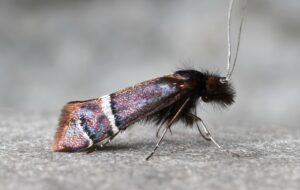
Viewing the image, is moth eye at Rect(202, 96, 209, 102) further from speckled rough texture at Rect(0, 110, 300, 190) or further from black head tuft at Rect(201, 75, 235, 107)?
speckled rough texture at Rect(0, 110, 300, 190)

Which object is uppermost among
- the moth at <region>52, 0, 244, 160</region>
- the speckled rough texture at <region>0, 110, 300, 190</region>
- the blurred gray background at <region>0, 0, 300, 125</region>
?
the blurred gray background at <region>0, 0, 300, 125</region>

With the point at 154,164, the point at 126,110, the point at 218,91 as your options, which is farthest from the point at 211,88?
the point at 154,164

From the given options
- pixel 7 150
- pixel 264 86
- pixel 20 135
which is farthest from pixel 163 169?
pixel 264 86

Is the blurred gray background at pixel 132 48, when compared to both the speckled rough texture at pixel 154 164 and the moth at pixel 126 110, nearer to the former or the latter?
the speckled rough texture at pixel 154 164

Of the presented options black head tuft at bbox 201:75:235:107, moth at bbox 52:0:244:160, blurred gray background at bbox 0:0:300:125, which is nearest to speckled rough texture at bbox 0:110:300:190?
moth at bbox 52:0:244:160

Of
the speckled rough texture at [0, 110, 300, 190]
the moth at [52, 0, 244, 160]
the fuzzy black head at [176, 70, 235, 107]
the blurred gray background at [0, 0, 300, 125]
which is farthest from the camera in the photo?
the blurred gray background at [0, 0, 300, 125]

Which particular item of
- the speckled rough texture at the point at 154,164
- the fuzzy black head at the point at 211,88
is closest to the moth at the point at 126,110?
the fuzzy black head at the point at 211,88

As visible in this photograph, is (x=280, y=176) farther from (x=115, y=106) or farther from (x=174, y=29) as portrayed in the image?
(x=174, y=29)
